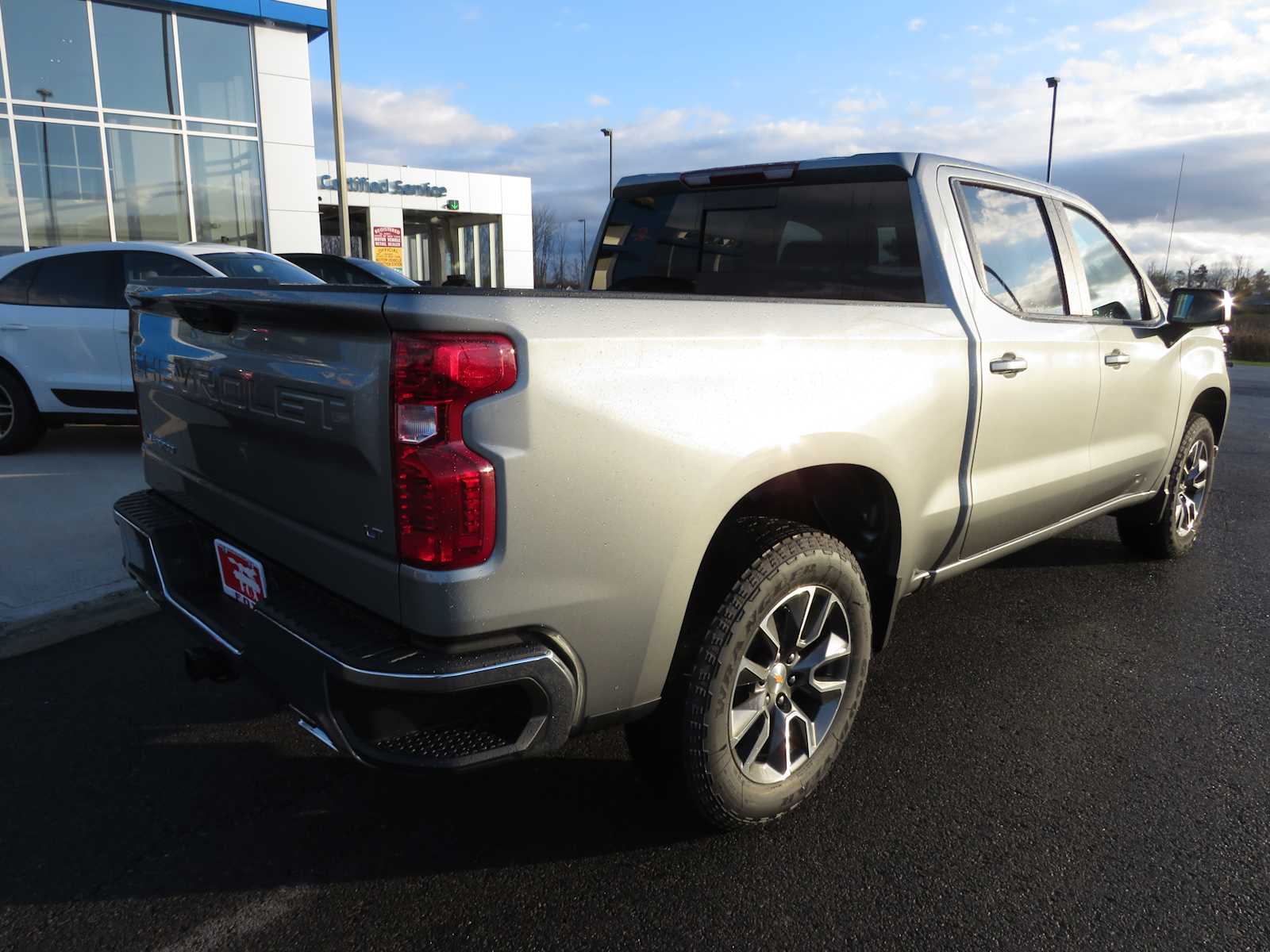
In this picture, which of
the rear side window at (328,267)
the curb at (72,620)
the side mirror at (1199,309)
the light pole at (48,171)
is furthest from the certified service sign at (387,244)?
the side mirror at (1199,309)

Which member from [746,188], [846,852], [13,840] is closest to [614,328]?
[846,852]

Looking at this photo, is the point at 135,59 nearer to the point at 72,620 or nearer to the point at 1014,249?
the point at 72,620

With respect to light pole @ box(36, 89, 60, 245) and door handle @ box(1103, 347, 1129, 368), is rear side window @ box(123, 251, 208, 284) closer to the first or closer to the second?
door handle @ box(1103, 347, 1129, 368)

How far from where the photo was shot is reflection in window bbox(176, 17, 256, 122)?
16109 millimetres

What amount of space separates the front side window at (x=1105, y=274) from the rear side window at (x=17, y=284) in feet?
24.0

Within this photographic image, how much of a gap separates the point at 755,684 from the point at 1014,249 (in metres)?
2.08

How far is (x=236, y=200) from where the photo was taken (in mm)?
16891

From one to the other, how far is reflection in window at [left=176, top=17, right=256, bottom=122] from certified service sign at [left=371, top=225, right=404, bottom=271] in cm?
1436

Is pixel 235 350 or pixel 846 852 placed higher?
pixel 235 350

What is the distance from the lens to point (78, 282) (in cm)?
709

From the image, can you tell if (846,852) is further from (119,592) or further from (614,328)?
(119,592)

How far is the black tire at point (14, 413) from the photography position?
7027 mm

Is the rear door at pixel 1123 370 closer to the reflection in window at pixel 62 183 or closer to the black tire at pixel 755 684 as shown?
the black tire at pixel 755 684

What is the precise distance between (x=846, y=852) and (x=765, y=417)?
3.91 ft
